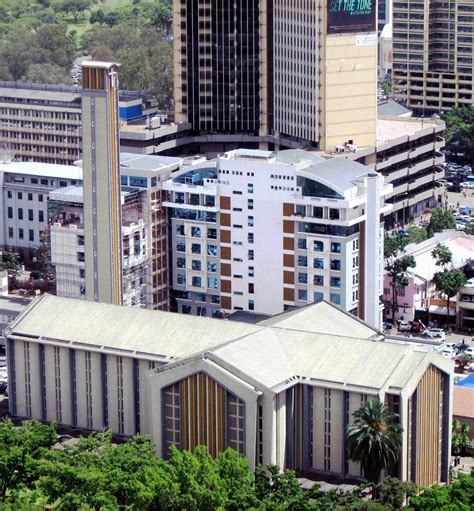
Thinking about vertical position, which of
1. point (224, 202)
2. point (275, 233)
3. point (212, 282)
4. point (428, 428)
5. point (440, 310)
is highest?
point (224, 202)

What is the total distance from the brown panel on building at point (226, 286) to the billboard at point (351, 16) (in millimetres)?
30134

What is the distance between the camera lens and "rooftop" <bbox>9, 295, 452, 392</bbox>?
100m

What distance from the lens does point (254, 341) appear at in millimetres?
102625

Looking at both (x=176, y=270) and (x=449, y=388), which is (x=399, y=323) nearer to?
(x=176, y=270)

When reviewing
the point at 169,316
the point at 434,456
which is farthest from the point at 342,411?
the point at 169,316

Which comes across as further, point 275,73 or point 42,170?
point 275,73

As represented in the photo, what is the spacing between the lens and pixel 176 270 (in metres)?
130

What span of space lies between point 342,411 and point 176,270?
31.8 metres

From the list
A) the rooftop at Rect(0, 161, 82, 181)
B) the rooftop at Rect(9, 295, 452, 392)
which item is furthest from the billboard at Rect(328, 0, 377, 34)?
the rooftop at Rect(9, 295, 452, 392)

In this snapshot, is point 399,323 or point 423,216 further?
point 423,216

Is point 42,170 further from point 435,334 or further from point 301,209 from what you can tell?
point 435,334

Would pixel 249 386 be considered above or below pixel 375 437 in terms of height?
above

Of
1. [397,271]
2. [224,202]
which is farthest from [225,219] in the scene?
[397,271]

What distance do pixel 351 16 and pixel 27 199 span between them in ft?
95.5
